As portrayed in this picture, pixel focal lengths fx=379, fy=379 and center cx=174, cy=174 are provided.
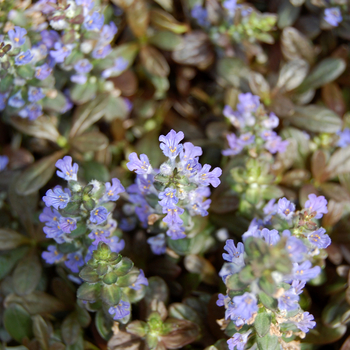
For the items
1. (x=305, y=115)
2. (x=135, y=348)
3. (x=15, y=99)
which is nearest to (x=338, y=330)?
(x=135, y=348)

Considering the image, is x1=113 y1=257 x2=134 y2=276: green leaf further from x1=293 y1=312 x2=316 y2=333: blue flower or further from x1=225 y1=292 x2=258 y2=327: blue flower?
x1=293 y1=312 x2=316 y2=333: blue flower

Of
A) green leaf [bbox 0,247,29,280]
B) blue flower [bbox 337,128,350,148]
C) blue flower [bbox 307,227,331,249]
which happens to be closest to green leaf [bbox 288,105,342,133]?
blue flower [bbox 337,128,350,148]

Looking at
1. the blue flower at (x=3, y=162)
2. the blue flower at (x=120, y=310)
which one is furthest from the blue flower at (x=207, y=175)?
the blue flower at (x=3, y=162)

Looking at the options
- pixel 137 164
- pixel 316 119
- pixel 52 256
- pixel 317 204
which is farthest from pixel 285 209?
pixel 52 256

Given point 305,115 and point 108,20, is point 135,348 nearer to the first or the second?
point 305,115

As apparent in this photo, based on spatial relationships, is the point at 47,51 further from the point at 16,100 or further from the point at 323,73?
the point at 323,73

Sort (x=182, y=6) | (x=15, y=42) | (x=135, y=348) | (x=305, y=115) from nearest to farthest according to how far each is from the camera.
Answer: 1. (x=135, y=348)
2. (x=15, y=42)
3. (x=305, y=115)
4. (x=182, y=6)

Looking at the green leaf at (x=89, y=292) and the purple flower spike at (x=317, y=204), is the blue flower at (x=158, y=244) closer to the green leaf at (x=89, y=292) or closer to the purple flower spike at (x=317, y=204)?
the green leaf at (x=89, y=292)
